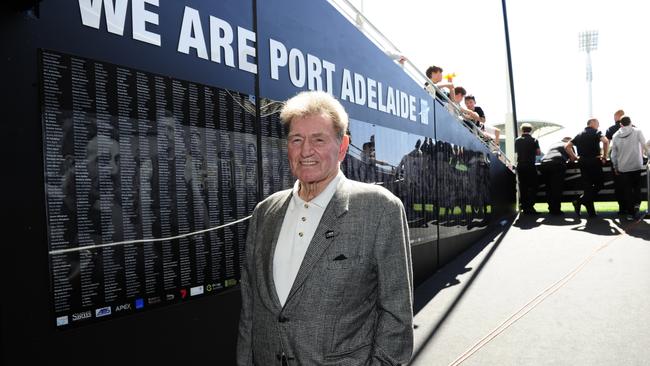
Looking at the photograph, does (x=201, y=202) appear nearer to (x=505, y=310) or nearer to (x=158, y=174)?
(x=158, y=174)

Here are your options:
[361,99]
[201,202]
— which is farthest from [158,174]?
[361,99]

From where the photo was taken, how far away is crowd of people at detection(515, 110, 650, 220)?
8.84 m

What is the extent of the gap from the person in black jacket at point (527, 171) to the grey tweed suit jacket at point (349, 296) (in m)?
9.53

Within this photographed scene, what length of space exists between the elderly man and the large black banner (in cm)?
78

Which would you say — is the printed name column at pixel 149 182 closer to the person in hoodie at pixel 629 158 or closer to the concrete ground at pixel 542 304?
the concrete ground at pixel 542 304

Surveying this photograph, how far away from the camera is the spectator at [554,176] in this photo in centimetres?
1002

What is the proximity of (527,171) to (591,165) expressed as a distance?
143cm

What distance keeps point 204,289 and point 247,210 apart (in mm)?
556

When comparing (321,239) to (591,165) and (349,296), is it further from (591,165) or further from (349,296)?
(591,165)

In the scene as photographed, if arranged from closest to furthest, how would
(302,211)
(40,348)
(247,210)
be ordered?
(302,211) < (40,348) < (247,210)

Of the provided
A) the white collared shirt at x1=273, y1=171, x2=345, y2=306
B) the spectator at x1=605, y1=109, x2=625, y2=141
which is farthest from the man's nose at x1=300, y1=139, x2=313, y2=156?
the spectator at x1=605, y1=109, x2=625, y2=141

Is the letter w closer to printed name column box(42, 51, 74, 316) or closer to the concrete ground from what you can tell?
printed name column box(42, 51, 74, 316)

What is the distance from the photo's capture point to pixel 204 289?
2613 millimetres

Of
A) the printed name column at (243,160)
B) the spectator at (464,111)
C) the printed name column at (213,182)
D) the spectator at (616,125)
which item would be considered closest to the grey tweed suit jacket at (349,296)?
the printed name column at (213,182)
